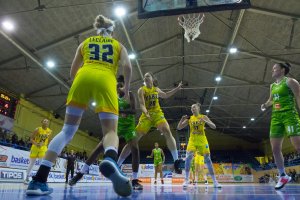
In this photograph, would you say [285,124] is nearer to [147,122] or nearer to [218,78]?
[147,122]

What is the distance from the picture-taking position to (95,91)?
2.62m

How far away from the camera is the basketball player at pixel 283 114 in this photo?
4.62 m

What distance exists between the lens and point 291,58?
1616cm

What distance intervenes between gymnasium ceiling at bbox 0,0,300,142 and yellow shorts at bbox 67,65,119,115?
9.80 metres

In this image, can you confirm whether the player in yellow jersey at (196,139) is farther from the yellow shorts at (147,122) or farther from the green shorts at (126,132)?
the green shorts at (126,132)

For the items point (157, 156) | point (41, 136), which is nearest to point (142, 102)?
point (41, 136)

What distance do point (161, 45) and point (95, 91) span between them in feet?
50.6

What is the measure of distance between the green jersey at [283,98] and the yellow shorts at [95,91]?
3.50 m

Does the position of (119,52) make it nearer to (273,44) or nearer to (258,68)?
(273,44)

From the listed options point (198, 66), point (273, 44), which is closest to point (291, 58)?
point (273, 44)

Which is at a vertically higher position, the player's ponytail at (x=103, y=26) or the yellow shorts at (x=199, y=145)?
the player's ponytail at (x=103, y=26)

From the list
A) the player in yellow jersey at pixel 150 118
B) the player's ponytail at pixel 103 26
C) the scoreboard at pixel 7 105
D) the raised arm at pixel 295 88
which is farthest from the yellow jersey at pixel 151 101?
the scoreboard at pixel 7 105

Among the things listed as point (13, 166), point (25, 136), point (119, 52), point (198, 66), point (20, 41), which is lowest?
point (13, 166)

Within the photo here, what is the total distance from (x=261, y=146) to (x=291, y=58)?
91.5 ft
